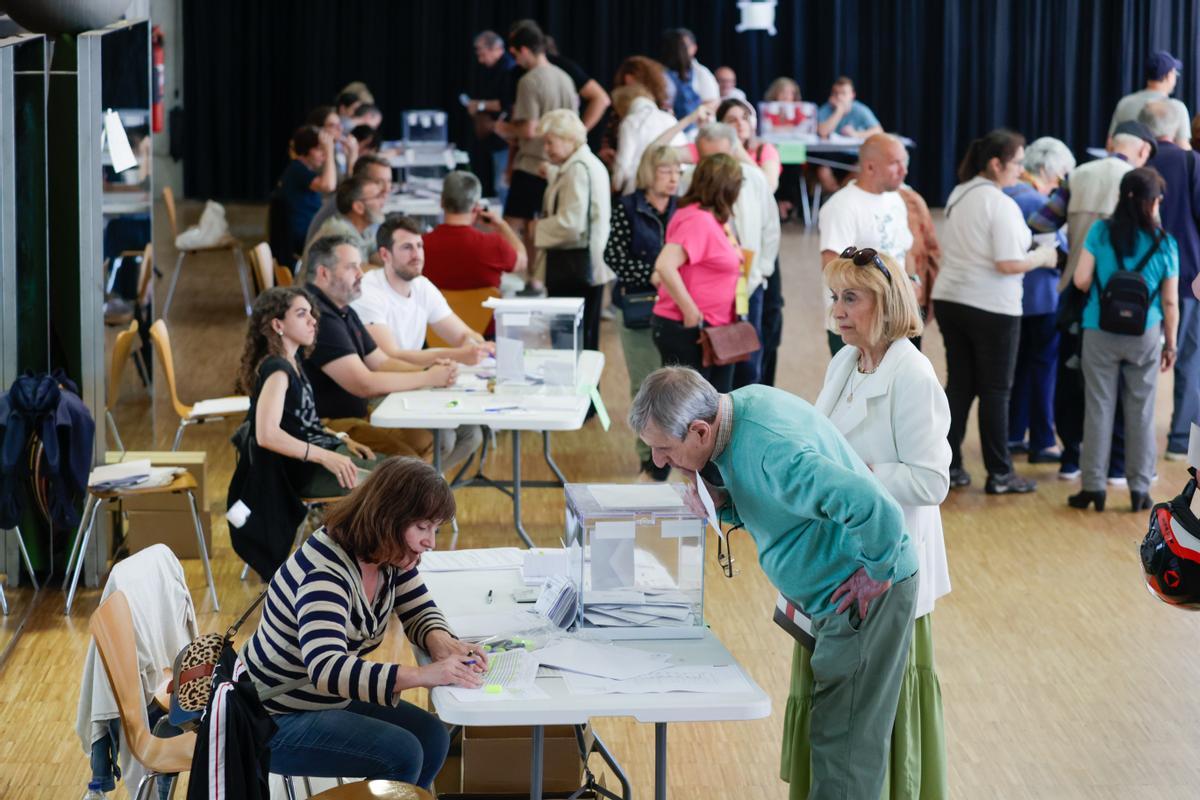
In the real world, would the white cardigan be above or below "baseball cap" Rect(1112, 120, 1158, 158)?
below

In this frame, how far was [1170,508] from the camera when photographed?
Result: 3023 millimetres

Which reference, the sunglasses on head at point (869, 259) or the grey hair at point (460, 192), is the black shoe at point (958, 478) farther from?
the sunglasses on head at point (869, 259)

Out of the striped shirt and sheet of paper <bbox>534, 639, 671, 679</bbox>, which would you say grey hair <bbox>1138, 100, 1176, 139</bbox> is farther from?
the striped shirt

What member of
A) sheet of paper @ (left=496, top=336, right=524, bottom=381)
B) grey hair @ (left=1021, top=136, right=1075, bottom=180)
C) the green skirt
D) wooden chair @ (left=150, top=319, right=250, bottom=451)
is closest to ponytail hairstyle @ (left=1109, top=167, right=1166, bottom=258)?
grey hair @ (left=1021, top=136, right=1075, bottom=180)

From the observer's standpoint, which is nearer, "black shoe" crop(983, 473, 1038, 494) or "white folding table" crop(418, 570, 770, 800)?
"white folding table" crop(418, 570, 770, 800)

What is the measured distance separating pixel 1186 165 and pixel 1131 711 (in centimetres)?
316

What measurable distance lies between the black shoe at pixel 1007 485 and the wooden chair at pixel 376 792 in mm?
4390

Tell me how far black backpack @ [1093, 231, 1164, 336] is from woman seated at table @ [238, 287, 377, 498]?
315cm

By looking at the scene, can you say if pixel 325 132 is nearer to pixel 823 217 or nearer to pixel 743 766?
pixel 823 217

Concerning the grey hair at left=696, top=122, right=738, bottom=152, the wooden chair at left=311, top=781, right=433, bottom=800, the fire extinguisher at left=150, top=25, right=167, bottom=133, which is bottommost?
the wooden chair at left=311, top=781, right=433, bottom=800

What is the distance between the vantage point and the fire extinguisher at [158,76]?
16.7 meters

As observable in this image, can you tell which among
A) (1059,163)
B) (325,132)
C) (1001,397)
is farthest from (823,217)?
(325,132)

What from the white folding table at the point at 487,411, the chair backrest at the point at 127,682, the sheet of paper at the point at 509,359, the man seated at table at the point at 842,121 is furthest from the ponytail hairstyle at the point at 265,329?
the man seated at table at the point at 842,121

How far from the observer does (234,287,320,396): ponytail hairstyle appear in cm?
525
